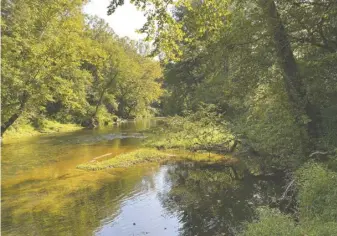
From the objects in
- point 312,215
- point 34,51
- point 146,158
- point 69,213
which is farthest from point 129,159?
point 312,215

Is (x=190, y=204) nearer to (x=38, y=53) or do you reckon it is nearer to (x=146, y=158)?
(x=38, y=53)

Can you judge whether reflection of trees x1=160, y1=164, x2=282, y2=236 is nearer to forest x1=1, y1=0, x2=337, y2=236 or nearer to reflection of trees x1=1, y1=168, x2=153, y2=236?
forest x1=1, y1=0, x2=337, y2=236

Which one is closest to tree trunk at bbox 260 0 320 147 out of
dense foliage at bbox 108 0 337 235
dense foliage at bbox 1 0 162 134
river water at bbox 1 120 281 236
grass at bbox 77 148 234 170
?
dense foliage at bbox 108 0 337 235

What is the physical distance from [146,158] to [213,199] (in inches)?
332

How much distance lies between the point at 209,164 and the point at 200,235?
371 inches

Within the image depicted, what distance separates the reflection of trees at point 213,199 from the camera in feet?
36.3

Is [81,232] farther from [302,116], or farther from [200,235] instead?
[302,116]

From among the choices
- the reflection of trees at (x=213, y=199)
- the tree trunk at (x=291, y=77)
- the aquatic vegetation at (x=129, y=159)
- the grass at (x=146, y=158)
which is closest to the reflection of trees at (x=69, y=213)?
the reflection of trees at (x=213, y=199)

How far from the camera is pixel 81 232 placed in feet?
34.8

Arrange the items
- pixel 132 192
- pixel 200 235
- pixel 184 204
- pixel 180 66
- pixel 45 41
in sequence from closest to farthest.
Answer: pixel 200 235 < pixel 45 41 < pixel 184 204 < pixel 132 192 < pixel 180 66

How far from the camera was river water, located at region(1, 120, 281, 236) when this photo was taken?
11039mm

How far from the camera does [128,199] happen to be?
45.4 feet

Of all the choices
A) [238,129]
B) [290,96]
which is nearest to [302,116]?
[290,96]

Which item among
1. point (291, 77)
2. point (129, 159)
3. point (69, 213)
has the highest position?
point (291, 77)
